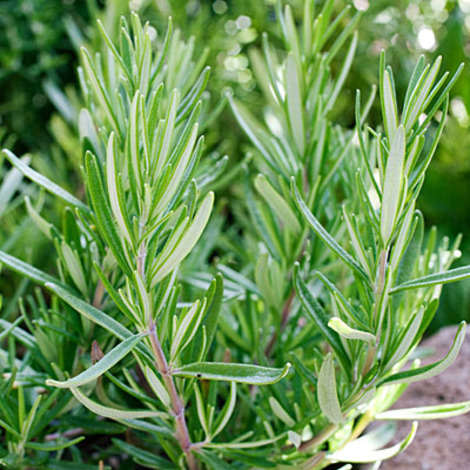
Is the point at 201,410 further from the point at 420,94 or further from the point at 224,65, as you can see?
the point at 224,65

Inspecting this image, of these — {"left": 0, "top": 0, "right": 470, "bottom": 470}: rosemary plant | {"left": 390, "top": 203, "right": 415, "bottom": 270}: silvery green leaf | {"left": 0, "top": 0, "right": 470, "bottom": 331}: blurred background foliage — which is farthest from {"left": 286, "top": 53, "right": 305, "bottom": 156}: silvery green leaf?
{"left": 0, "top": 0, "right": 470, "bottom": 331}: blurred background foliage

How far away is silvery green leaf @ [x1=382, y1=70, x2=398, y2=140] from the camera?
21 centimetres

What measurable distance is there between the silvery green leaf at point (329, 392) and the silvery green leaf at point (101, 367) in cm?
7

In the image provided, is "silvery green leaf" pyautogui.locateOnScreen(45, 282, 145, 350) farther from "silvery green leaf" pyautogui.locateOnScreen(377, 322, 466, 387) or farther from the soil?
the soil

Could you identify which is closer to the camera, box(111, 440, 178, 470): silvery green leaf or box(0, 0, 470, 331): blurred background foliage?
box(111, 440, 178, 470): silvery green leaf

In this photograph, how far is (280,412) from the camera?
254mm

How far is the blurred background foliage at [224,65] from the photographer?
65 cm

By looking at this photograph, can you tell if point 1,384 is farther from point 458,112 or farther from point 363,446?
point 458,112

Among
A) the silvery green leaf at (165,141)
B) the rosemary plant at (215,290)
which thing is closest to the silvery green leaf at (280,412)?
the rosemary plant at (215,290)

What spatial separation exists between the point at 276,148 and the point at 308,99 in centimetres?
3

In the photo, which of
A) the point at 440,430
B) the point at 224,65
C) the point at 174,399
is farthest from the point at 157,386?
the point at 224,65

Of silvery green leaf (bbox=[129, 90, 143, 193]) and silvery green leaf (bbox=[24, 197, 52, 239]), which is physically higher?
silvery green leaf (bbox=[129, 90, 143, 193])

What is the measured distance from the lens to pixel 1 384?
27cm

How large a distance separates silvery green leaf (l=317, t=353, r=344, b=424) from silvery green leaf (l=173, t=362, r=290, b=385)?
0.02 meters
